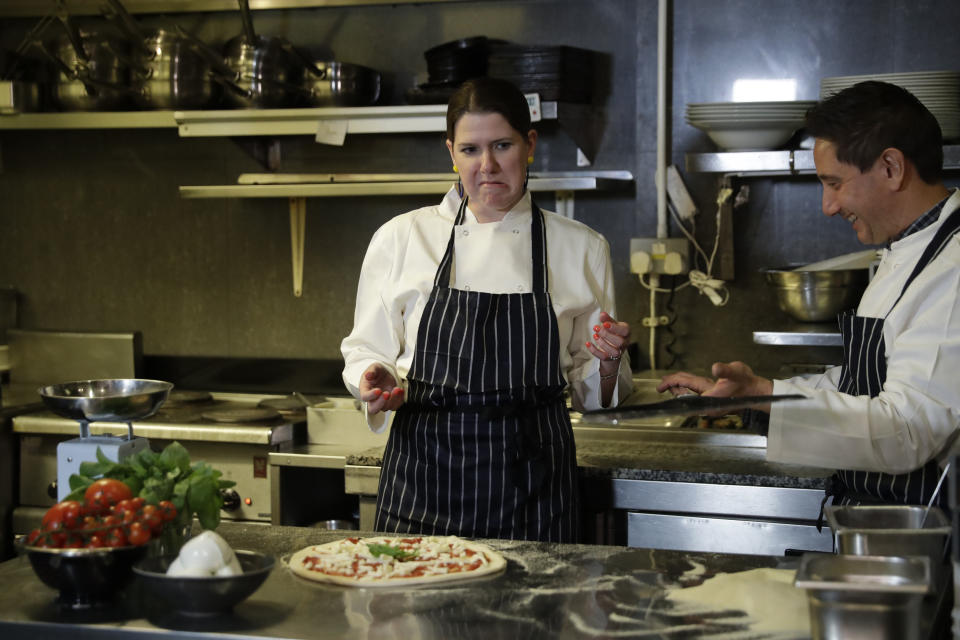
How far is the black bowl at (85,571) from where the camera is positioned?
64.3 inches

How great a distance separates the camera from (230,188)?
12.8 feet

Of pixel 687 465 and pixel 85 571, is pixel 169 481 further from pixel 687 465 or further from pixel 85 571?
pixel 687 465

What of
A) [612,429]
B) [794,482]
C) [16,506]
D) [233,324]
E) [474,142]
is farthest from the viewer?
[233,324]

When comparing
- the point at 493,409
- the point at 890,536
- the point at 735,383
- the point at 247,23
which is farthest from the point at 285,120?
the point at 890,536

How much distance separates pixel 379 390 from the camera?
2195 millimetres

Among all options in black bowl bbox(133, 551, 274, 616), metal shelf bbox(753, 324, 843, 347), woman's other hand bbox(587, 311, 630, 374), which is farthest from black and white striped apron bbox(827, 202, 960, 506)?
black bowl bbox(133, 551, 274, 616)

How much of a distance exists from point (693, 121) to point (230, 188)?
1.64 metres

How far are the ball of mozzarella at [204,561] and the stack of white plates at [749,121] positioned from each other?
234 cm

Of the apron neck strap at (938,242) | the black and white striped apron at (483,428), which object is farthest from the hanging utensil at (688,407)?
the black and white striped apron at (483,428)

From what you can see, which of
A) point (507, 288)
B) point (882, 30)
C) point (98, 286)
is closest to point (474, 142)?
point (507, 288)

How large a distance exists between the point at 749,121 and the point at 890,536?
2.05m

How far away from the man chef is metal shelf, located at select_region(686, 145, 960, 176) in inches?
46.5

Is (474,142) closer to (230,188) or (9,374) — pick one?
(230,188)

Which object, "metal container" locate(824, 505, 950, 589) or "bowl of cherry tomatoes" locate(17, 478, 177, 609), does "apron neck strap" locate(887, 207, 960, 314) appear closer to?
"metal container" locate(824, 505, 950, 589)
